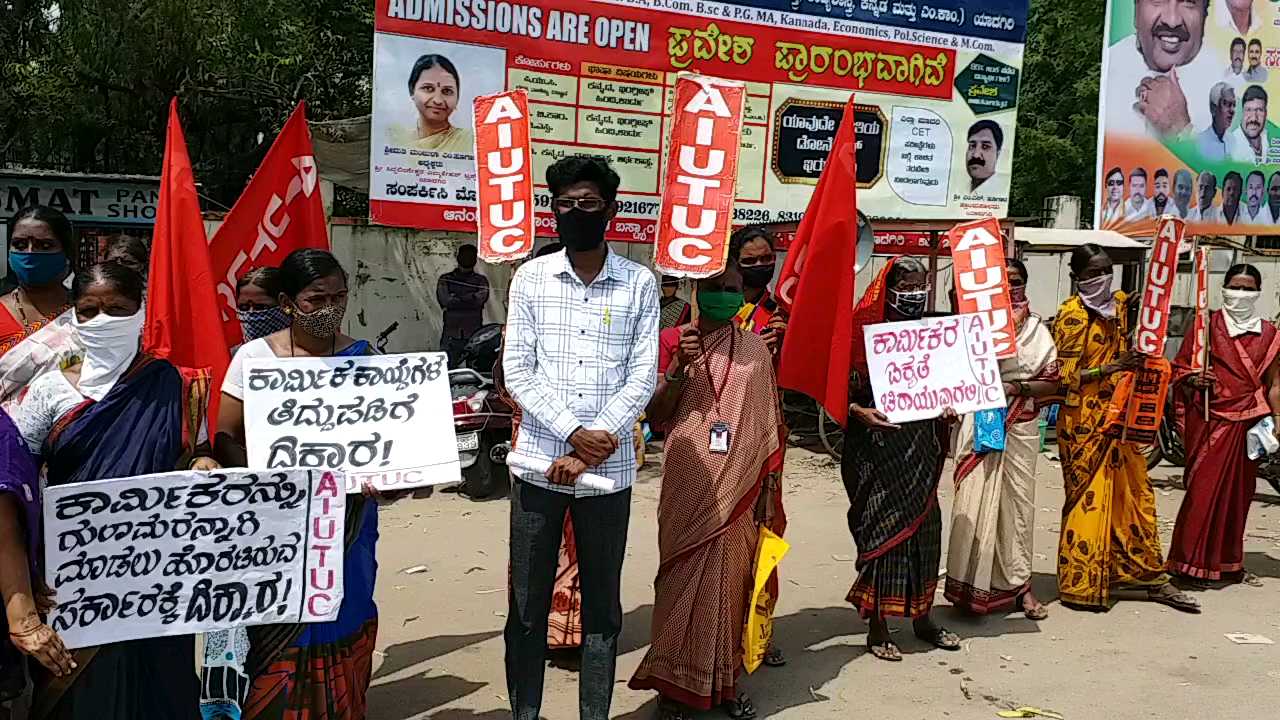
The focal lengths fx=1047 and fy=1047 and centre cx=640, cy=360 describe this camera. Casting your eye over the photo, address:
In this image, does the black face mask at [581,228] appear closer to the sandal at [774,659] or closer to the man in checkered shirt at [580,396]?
the man in checkered shirt at [580,396]

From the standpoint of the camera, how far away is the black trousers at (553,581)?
3.44 meters

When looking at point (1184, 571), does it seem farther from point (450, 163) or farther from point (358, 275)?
point (358, 275)

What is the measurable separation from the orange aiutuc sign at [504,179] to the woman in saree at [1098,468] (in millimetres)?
2787

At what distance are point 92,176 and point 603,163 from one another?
7461 millimetres

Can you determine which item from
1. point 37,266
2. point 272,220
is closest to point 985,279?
point 272,220

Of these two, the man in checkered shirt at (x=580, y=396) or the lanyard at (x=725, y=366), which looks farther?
the lanyard at (x=725, y=366)

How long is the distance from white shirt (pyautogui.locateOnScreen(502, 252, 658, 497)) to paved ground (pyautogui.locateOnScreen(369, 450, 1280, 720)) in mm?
1267

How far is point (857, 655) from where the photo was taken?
4.80 m

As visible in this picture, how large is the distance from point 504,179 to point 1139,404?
3.38m

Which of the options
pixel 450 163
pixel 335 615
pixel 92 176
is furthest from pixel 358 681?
pixel 92 176

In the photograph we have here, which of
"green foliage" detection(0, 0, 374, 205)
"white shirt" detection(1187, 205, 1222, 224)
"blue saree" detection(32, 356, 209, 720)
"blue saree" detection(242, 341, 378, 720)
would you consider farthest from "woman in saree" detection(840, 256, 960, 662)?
"green foliage" detection(0, 0, 374, 205)

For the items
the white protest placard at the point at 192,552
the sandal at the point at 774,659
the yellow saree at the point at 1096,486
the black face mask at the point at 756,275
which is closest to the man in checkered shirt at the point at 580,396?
the white protest placard at the point at 192,552

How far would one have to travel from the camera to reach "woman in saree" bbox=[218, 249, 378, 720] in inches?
120

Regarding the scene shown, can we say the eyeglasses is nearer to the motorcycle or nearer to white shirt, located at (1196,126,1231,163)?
the motorcycle
